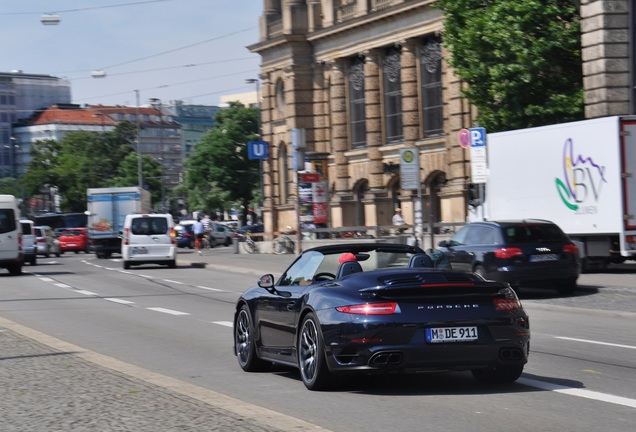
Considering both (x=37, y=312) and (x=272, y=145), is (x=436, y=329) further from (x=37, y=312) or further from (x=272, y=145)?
(x=272, y=145)

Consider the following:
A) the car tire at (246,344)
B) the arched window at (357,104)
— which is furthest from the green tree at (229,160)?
the car tire at (246,344)

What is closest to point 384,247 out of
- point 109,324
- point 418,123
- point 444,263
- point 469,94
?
point 444,263

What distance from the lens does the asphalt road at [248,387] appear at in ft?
28.2

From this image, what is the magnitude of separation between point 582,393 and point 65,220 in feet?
251

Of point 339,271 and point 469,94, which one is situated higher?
point 469,94

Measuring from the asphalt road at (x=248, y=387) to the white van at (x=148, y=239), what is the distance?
21.0 metres

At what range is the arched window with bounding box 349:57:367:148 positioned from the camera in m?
63.2

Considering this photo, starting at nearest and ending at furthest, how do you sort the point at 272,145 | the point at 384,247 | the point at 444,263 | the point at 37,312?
the point at 384,247, the point at 444,263, the point at 37,312, the point at 272,145

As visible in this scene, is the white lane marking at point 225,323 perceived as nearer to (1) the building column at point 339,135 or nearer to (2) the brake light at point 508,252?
(2) the brake light at point 508,252

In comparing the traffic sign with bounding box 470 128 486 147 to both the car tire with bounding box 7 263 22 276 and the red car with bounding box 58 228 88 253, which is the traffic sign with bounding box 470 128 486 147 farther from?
the red car with bounding box 58 228 88 253

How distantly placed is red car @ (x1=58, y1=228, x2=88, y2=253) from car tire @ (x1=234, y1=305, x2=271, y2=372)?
62.6 m

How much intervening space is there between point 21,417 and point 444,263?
29.3 ft

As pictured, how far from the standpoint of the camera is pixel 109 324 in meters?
19.2

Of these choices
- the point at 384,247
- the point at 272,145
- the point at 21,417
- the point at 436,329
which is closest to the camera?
the point at 21,417
